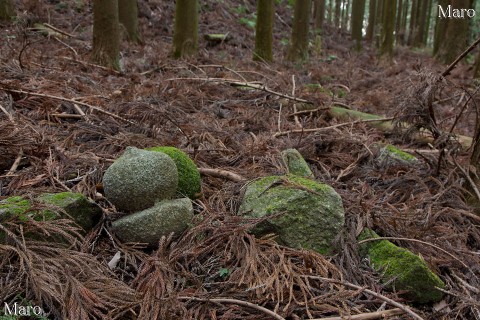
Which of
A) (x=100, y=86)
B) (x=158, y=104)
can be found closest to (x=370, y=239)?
(x=158, y=104)

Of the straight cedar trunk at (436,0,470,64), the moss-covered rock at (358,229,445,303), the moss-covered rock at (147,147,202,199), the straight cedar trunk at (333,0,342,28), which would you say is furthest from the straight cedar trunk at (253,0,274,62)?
the straight cedar trunk at (333,0,342,28)

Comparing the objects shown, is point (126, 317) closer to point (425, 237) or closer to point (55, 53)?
point (425, 237)

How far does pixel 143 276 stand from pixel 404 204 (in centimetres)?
218

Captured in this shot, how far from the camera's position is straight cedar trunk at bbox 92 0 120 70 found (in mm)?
6492

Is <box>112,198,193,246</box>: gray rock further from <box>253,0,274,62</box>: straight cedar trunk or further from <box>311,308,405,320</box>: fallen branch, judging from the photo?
<box>253,0,274,62</box>: straight cedar trunk

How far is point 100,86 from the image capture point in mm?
5645

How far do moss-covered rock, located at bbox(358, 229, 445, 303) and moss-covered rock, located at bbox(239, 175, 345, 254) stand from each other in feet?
1.13

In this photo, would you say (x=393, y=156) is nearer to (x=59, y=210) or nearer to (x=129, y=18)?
(x=59, y=210)

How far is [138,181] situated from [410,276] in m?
1.70

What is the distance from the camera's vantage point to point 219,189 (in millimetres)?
3213

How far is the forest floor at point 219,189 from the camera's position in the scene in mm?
2008

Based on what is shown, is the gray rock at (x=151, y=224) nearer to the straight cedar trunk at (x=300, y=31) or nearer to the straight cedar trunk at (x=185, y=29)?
the straight cedar trunk at (x=185, y=29)

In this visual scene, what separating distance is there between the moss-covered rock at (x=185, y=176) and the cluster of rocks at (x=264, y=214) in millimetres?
223

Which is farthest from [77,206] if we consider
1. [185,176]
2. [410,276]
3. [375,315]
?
[410,276]
